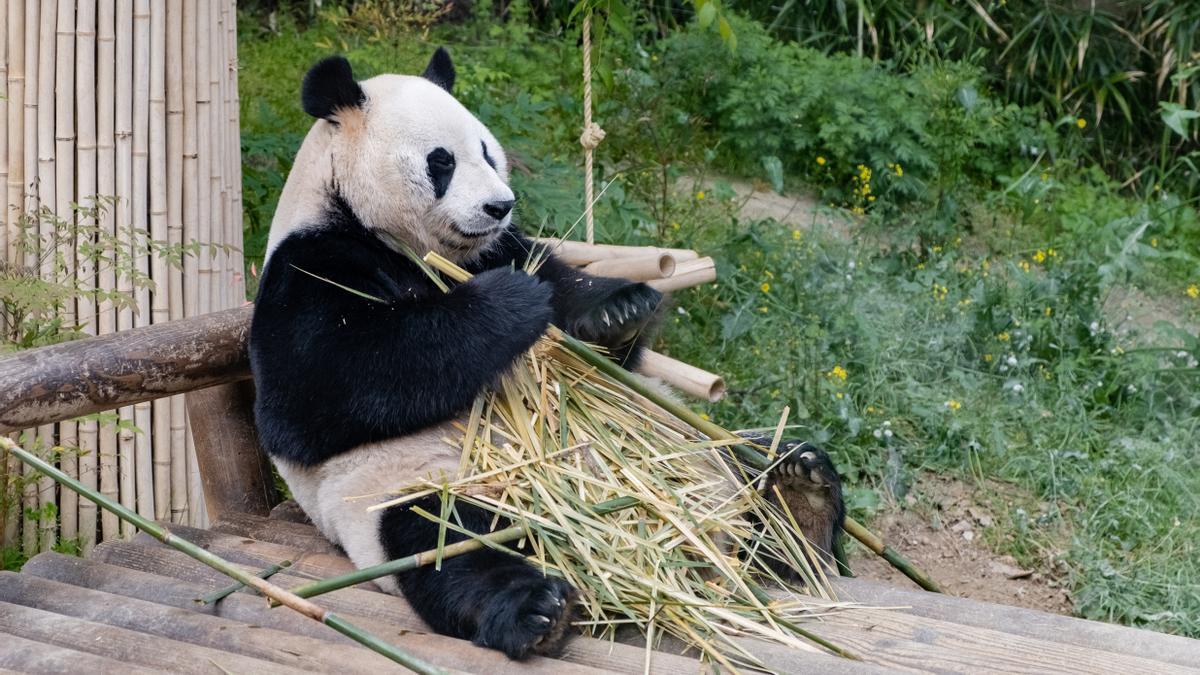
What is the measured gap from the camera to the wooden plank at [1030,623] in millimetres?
2557

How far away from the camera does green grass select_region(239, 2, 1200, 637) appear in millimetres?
4719

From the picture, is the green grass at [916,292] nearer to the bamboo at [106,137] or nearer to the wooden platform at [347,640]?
the bamboo at [106,137]

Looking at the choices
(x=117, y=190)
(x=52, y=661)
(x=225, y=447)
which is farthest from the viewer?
(x=117, y=190)

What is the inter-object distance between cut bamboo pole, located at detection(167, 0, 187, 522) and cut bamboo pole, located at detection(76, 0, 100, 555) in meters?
0.25

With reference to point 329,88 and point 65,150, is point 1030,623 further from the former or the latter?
point 65,150

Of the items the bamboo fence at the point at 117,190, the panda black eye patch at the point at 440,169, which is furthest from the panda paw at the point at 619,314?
the bamboo fence at the point at 117,190

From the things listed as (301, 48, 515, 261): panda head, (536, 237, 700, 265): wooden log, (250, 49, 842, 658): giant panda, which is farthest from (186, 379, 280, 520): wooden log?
(536, 237, 700, 265): wooden log

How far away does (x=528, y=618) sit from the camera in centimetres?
243

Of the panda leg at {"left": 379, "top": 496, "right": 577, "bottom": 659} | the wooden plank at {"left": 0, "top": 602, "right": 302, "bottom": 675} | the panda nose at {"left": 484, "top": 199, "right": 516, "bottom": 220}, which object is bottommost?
the wooden plank at {"left": 0, "top": 602, "right": 302, "bottom": 675}

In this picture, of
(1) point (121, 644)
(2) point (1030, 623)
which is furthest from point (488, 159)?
(2) point (1030, 623)

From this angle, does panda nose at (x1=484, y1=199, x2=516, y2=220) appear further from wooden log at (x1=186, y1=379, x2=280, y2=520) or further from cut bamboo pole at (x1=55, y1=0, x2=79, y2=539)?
cut bamboo pole at (x1=55, y1=0, x2=79, y2=539)

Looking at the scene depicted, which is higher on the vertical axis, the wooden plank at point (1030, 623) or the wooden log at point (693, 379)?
the wooden log at point (693, 379)

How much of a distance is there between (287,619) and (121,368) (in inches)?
31.6

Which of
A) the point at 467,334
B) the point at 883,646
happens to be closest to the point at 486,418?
the point at 467,334
